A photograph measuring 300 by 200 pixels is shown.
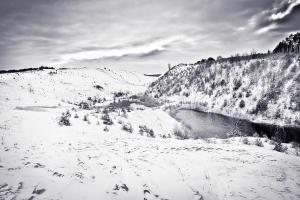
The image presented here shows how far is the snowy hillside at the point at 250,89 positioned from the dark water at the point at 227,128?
46.5 inches

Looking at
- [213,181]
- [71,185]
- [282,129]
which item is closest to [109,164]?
[71,185]

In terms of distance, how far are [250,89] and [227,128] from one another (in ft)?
29.0

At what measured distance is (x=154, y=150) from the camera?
7703 millimetres

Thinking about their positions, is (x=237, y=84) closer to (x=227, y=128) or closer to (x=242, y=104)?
(x=242, y=104)

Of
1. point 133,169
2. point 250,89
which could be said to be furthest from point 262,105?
point 133,169

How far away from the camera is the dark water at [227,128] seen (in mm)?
13141

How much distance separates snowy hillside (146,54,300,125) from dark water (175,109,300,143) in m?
1.18

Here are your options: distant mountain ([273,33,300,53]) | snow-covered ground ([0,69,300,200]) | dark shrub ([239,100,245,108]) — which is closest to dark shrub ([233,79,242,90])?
dark shrub ([239,100,245,108])

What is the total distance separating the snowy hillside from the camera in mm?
17625

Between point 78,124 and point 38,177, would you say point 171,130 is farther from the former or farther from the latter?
point 38,177

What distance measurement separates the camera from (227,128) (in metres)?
15.2

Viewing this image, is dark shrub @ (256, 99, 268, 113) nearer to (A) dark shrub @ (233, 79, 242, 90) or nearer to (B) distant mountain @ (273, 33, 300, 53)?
(A) dark shrub @ (233, 79, 242, 90)

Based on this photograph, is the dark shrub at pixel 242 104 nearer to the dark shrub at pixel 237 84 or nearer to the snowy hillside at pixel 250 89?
the snowy hillside at pixel 250 89

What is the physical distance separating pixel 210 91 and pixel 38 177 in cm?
2346
